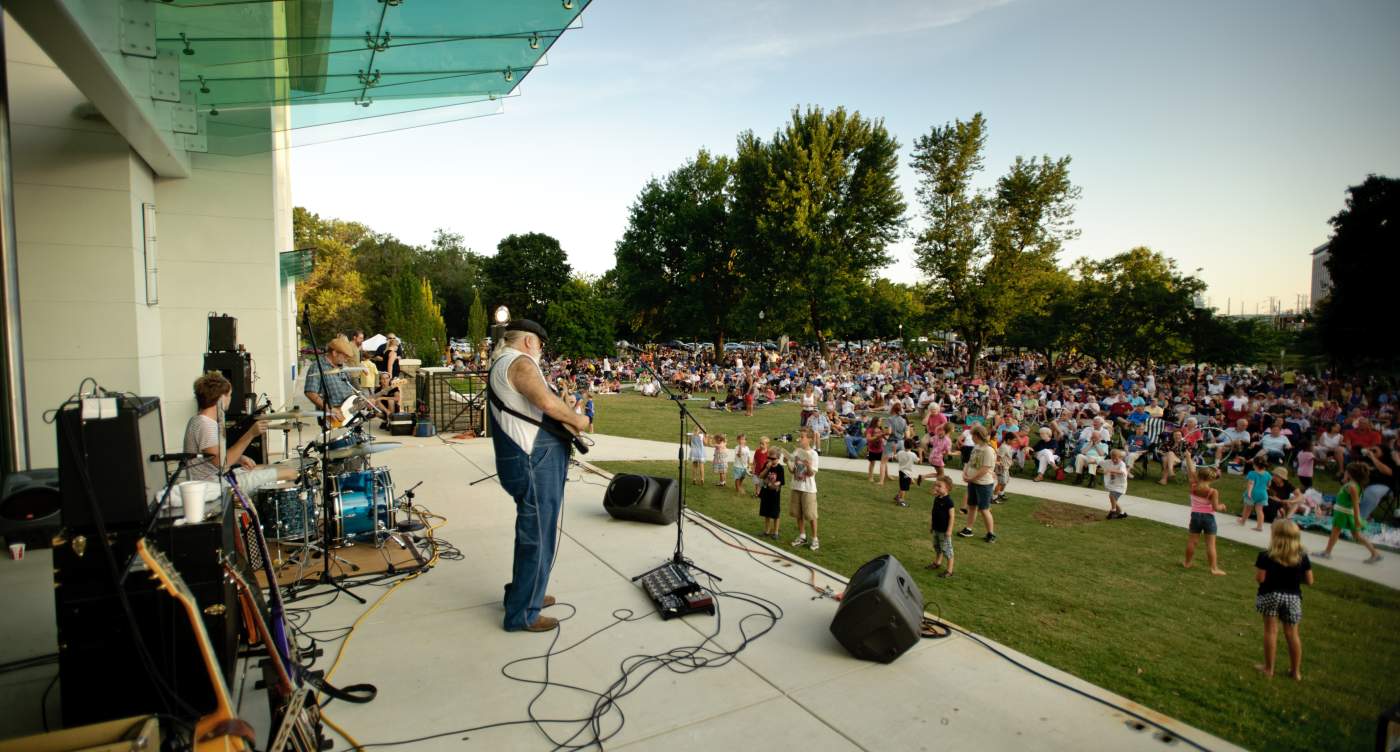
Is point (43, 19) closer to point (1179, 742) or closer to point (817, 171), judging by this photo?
point (1179, 742)

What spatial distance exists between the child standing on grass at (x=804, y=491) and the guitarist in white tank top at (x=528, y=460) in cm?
412

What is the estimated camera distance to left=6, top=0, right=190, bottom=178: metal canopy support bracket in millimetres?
4414

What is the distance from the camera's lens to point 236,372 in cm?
812

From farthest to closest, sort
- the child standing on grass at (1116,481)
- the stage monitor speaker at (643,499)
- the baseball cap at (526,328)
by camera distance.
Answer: the child standing on grass at (1116,481) → the stage monitor speaker at (643,499) → the baseball cap at (526,328)

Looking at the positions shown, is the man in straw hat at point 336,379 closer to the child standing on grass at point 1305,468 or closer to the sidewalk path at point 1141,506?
the sidewalk path at point 1141,506

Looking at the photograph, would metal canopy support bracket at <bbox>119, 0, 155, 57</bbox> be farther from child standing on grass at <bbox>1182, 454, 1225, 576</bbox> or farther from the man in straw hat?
child standing on grass at <bbox>1182, 454, 1225, 576</bbox>

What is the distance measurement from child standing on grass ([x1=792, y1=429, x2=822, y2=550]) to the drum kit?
14.2 ft

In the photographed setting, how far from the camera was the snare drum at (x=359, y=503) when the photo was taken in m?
6.02

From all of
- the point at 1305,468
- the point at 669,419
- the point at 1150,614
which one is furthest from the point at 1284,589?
the point at 669,419

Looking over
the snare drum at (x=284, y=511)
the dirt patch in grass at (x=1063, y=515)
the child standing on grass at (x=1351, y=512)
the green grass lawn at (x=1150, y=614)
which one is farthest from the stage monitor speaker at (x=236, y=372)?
the child standing on grass at (x=1351, y=512)

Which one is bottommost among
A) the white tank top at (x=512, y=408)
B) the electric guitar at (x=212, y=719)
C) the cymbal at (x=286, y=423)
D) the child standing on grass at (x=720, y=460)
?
the child standing on grass at (x=720, y=460)

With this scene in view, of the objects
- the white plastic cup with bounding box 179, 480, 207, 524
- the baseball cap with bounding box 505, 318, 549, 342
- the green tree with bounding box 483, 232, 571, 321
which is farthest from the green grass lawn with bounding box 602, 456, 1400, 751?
the green tree with bounding box 483, 232, 571, 321

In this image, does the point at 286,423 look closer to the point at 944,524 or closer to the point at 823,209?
the point at 944,524

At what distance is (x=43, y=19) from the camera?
4.45 metres
